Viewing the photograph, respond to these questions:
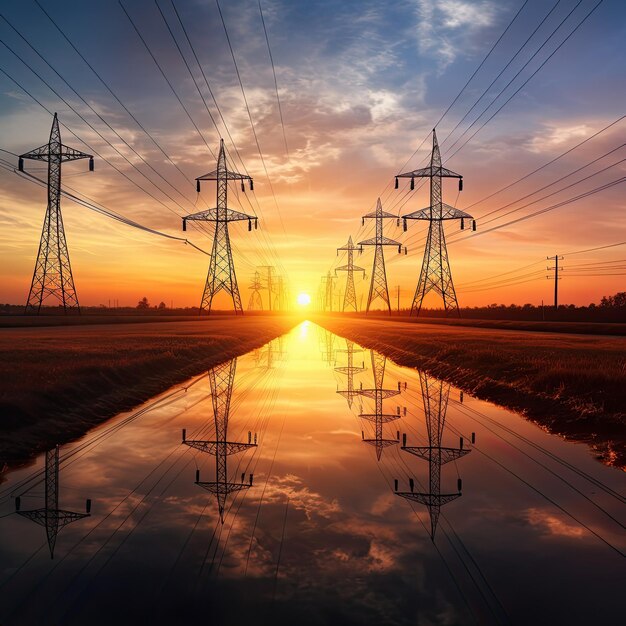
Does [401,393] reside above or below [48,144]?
below

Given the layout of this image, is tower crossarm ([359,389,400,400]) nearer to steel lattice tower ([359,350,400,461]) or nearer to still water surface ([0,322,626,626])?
steel lattice tower ([359,350,400,461])

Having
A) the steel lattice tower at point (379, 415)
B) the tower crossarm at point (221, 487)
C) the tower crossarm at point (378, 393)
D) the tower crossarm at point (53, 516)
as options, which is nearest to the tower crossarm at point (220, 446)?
the tower crossarm at point (221, 487)

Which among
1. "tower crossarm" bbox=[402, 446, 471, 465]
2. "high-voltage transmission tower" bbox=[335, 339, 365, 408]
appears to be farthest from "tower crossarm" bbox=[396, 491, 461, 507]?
"high-voltage transmission tower" bbox=[335, 339, 365, 408]

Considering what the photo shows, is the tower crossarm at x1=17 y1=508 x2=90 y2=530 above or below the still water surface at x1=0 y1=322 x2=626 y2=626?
below

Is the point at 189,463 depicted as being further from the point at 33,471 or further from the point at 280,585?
the point at 280,585

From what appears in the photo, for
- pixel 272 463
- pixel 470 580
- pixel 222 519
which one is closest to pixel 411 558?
pixel 470 580

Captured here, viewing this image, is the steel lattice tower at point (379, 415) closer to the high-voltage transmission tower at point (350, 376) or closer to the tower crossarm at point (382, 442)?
the tower crossarm at point (382, 442)
